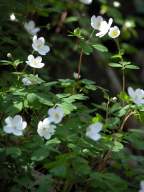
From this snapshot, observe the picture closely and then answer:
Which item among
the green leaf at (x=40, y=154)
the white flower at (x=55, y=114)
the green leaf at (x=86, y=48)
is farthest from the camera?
the green leaf at (x=86, y=48)

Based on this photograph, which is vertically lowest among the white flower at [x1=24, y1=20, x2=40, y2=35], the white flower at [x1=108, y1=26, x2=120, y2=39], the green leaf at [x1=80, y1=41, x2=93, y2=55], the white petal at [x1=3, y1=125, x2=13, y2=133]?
the white petal at [x1=3, y1=125, x2=13, y2=133]

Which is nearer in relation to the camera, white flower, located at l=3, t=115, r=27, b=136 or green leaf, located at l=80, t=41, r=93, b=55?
white flower, located at l=3, t=115, r=27, b=136

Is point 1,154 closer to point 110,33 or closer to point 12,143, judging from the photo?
point 12,143

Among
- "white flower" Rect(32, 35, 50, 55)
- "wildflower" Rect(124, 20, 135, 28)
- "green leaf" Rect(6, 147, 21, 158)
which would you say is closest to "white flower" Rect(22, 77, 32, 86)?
"white flower" Rect(32, 35, 50, 55)

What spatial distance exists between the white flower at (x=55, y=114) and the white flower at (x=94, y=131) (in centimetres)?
11

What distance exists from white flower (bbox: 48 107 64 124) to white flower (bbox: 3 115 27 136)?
5.0 inches

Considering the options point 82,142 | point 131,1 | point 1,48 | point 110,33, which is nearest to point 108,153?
point 82,142

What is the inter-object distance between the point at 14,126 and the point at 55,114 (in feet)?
0.53

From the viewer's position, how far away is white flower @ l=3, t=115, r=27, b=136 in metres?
1.84

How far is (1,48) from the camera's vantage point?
8.45ft

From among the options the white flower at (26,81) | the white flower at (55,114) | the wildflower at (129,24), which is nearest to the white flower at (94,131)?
the white flower at (55,114)

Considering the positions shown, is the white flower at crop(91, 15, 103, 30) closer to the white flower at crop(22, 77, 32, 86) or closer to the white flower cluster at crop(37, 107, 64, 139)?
the white flower at crop(22, 77, 32, 86)

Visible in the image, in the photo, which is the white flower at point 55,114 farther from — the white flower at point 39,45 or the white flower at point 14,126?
the white flower at point 39,45

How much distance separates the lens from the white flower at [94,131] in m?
1.78
